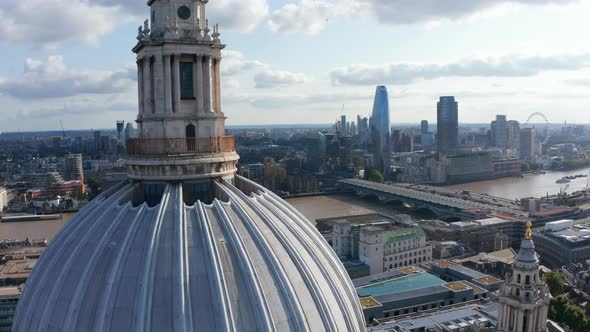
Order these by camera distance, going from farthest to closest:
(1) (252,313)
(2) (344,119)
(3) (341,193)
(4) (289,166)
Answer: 1. (2) (344,119)
2. (4) (289,166)
3. (3) (341,193)
4. (1) (252,313)

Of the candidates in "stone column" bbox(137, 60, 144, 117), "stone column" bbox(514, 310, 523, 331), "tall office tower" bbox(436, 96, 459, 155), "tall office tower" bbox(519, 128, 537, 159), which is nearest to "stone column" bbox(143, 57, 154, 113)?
"stone column" bbox(137, 60, 144, 117)

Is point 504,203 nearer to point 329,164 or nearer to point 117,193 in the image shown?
point 329,164

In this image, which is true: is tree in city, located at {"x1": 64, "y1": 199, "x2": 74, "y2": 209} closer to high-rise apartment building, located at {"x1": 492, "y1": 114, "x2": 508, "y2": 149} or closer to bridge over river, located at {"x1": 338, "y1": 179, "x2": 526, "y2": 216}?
bridge over river, located at {"x1": 338, "y1": 179, "x2": 526, "y2": 216}

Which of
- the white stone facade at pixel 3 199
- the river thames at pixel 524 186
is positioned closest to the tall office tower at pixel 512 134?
the river thames at pixel 524 186

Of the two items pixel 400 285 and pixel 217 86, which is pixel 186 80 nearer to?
pixel 217 86

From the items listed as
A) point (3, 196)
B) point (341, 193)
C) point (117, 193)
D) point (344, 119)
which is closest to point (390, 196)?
point (341, 193)

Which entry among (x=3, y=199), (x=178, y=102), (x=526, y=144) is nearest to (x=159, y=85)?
(x=178, y=102)
